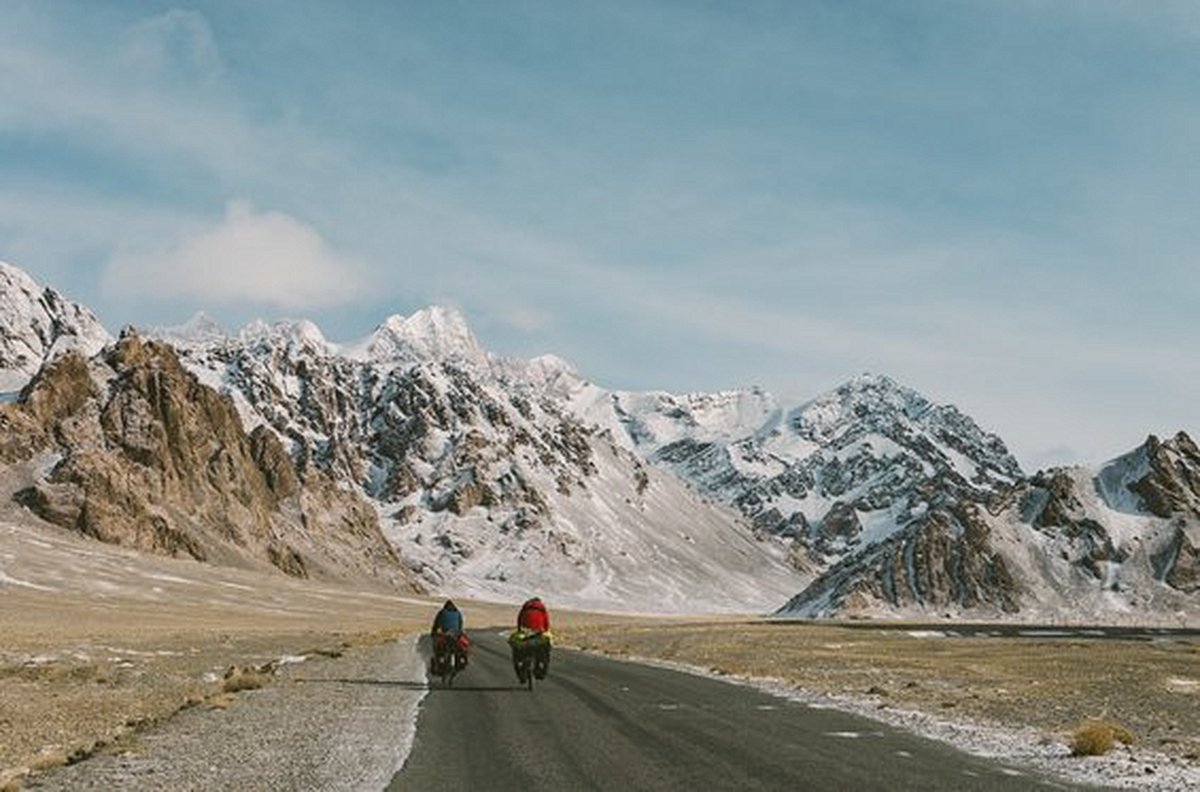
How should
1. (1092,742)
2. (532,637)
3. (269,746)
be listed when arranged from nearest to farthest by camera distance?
(269,746), (1092,742), (532,637)

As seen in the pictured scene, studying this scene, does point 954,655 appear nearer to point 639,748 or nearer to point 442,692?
point 442,692

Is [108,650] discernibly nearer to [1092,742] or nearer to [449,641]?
[449,641]

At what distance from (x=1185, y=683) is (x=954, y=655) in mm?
26536

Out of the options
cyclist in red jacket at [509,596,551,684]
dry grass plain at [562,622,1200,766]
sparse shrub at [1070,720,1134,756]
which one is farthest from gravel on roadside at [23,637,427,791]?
dry grass plain at [562,622,1200,766]

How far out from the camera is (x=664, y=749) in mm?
21297

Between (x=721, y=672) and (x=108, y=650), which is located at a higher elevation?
(x=721, y=672)

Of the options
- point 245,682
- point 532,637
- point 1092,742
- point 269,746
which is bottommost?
point 245,682

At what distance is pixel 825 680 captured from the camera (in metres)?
46.5

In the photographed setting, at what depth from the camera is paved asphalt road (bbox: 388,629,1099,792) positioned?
17734 mm

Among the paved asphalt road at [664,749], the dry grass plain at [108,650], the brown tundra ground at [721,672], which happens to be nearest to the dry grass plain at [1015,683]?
the brown tundra ground at [721,672]

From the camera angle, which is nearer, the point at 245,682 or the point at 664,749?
the point at 664,749

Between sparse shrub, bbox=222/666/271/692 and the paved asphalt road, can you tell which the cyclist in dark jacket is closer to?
the paved asphalt road

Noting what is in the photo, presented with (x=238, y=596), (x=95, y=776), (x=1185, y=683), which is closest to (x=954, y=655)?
(x=1185, y=683)

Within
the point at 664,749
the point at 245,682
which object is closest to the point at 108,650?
the point at 245,682
